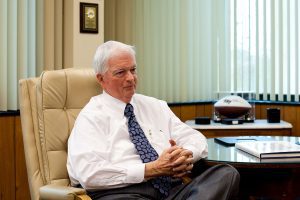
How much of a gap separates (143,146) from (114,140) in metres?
0.13

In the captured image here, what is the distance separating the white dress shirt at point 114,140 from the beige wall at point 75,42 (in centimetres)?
114

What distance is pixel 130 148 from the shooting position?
1.97 metres

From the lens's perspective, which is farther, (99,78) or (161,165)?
(99,78)

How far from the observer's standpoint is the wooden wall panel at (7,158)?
9.41 ft

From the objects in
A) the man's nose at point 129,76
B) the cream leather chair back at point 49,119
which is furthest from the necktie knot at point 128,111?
the cream leather chair back at point 49,119

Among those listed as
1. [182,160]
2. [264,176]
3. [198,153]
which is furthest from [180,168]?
[264,176]

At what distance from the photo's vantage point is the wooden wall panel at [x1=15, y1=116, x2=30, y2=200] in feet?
9.64

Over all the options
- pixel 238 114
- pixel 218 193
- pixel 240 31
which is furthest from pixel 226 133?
pixel 218 193

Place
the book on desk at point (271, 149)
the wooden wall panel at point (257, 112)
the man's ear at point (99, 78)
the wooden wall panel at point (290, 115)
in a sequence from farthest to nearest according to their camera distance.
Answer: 1. the wooden wall panel at point (257, 112)
2. the wooden wall panel at point (290, 115)
3. the man's ear at point (99, 78)
4. the book on desk at point (271, 149)

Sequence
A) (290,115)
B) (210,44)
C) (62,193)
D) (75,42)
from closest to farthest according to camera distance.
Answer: (62,193), (75,42), (290,115), (210,44)

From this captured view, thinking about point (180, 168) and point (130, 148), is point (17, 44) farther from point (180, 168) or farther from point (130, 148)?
point (180, 168)

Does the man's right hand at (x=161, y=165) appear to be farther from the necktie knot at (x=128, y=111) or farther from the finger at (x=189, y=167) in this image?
the necktie knot at (x=128, y=111)

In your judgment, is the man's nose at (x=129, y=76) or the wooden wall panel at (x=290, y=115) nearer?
the man's nose at (x=129, y=76)

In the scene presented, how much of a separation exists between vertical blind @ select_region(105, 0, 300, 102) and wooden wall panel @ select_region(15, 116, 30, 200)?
110 cm
